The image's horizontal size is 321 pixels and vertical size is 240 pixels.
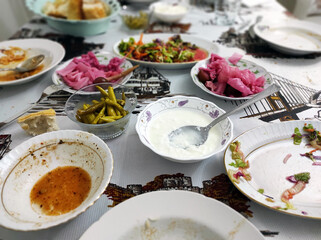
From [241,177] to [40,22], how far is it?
2460 millimetres

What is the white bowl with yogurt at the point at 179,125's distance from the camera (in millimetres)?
957

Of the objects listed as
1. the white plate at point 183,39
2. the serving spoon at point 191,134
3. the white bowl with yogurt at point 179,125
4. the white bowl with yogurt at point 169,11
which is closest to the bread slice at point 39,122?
the white bowl with yogurt at point 179,125

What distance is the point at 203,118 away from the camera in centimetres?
115

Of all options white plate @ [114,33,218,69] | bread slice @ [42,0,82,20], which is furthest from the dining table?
bread slice @ [42,0,82,20]

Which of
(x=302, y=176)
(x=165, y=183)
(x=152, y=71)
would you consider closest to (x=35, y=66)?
(x=152, y=71)

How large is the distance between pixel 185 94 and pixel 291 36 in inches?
50.1

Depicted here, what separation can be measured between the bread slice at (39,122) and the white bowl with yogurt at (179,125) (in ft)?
1.35

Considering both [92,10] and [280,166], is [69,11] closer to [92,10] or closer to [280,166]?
[92,10]

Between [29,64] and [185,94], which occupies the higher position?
[29,64]

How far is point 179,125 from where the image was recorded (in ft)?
3.66

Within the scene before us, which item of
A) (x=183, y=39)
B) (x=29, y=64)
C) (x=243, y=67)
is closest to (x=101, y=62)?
(x=29, y=64)

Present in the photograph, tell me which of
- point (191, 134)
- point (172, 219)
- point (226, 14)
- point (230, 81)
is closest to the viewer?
point (172, 219)

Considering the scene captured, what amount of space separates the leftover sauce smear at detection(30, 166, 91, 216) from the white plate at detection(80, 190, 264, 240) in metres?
0.17

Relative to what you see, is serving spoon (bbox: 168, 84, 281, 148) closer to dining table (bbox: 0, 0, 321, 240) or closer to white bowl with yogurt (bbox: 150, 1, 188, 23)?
dining table (bbox: 0, 0, 321, 240)
